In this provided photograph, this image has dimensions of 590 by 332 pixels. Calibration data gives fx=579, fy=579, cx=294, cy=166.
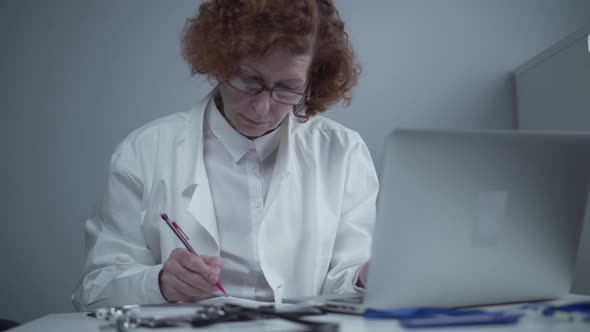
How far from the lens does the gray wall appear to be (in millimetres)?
2156

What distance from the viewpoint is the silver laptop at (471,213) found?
0.78 metres

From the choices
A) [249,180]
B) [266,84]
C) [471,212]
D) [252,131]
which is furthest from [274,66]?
[471,212]

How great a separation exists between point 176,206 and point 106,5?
1.13m

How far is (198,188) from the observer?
1.48 m

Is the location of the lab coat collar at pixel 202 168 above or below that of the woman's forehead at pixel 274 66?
below

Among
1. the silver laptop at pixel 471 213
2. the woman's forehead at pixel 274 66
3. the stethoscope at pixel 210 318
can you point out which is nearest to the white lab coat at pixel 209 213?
the woman's forehead at pixel 274 66

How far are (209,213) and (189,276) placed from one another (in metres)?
0.42

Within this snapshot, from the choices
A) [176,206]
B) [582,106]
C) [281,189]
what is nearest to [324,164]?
[281,189]


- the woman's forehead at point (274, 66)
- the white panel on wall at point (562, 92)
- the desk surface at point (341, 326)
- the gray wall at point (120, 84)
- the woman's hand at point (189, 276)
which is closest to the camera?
the desk surface at point (341, 326)

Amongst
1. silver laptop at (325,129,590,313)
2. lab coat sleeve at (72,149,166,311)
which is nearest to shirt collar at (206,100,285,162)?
lab coat sleeve at (72,149,166,311)

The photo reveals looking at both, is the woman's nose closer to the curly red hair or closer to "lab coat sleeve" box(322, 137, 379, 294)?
the curly red hair

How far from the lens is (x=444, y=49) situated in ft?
7.48

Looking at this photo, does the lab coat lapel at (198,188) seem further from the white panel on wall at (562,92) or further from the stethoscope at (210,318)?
the white panel on wall at (562,92)

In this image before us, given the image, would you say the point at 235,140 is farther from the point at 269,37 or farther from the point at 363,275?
the point at 363,275
